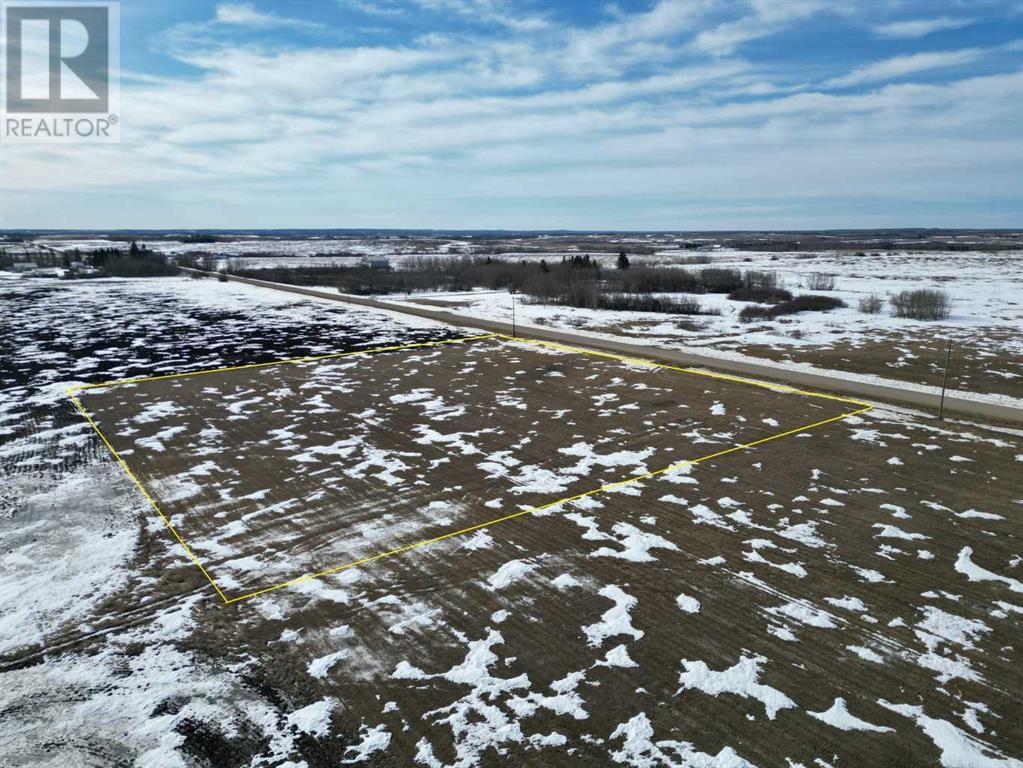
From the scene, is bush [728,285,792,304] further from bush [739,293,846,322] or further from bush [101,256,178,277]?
bush [101,256,178,277]

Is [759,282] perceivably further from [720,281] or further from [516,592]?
[516,592]

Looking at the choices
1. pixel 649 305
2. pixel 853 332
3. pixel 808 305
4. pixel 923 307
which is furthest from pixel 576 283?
pixel 923 307

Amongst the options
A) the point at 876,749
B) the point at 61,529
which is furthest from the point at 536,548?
the point at 61,529

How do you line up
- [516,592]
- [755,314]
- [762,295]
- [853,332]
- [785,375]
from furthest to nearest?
[762,295] < [755,314] < [853,332] < [785,375] < [516,592]

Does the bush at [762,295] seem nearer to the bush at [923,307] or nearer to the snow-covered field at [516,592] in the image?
the bush at [923,307]

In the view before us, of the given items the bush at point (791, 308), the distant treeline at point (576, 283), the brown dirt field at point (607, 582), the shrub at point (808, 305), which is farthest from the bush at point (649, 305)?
the brown dirt field at point (607, 582)

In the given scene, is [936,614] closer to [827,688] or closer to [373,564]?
[827,688]
